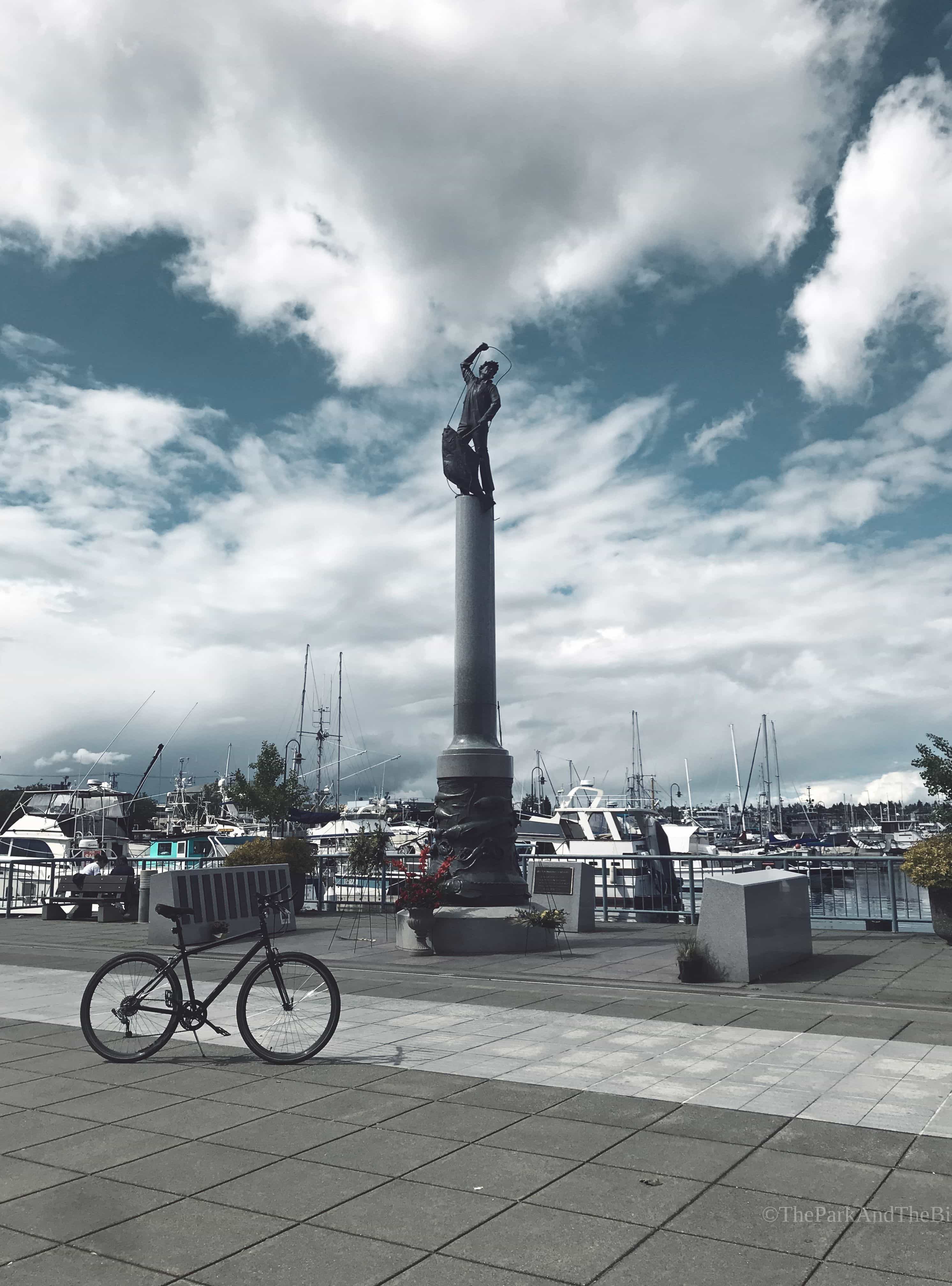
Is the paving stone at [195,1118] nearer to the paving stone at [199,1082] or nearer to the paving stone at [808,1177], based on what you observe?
the paving stone at [199,1082]

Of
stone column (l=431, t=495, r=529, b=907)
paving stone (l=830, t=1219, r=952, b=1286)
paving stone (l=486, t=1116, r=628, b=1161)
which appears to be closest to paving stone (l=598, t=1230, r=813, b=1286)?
paving stone (l=830, t=1219, r=952, b=1286)

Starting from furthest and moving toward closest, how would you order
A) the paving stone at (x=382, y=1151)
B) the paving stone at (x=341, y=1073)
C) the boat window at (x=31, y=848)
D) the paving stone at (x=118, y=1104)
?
the boat window at (x=31, y=848)
the paving stone at (x=341, y=1073)
the paving stone at (x=118, y=1104)
the paving stone at (x=382, y=1151)

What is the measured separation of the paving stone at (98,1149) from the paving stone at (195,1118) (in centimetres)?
11

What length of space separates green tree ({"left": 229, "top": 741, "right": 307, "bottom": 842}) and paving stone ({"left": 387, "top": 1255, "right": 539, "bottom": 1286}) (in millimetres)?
54147

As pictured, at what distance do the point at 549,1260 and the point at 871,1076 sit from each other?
12.4 ft

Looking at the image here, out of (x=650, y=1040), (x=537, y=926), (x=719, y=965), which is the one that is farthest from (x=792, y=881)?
(x=650, y=1040)

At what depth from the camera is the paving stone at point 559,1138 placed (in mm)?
5406

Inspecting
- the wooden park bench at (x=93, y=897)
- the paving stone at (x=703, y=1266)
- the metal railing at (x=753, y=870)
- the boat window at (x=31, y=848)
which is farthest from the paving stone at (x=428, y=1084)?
the boat window at (x=31, y=848)

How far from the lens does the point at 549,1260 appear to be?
13.4 ft

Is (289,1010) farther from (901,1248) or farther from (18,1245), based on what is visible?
(901,1248)

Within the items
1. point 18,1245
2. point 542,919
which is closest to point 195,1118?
point 18,1245

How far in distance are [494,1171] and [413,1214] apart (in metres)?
0.67

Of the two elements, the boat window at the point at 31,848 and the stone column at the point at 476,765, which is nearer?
the stone column at the point at 476,765

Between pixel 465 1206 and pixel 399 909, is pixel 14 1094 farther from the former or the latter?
pixel 399 909
